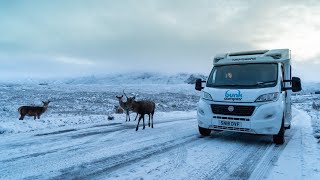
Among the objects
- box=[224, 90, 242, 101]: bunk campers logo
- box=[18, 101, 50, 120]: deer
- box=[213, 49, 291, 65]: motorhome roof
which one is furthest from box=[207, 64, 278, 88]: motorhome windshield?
box=[18, 101, 50, 120]: deer

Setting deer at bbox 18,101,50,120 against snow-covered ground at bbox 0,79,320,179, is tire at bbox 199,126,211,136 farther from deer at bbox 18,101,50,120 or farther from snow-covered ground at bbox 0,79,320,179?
deer at bbox 18,101,50,120

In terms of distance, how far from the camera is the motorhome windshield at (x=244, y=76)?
9.22 m

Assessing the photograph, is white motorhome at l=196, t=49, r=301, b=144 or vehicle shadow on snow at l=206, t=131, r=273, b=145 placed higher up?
white motorhome at l=196, t=49, r=301, b=144

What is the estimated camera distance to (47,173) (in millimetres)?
5391

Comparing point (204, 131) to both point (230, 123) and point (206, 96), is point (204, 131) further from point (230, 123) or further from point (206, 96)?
point (230, 123)

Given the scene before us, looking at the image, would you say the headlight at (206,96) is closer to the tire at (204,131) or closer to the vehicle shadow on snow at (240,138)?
the tire at (204,131)

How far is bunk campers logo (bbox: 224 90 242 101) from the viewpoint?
8.80m

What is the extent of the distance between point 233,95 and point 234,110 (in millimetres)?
445

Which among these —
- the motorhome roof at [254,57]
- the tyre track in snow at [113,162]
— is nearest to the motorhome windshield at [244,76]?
the motorhome roof at [254,57]

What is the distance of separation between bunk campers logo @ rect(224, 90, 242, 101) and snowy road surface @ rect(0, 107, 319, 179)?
135 cm

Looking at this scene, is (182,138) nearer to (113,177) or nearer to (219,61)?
(219,61)

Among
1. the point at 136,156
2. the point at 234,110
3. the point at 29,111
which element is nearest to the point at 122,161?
the point at 136,156

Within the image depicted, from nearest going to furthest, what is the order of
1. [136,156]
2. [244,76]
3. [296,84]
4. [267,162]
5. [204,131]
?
[267,162] < [136,156] < [296,84] < [244,76] < [204,131]

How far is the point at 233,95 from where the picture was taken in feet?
29.2
